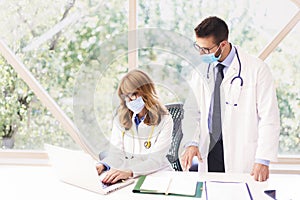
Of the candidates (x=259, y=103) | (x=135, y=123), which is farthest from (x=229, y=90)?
(x=135, y=123)

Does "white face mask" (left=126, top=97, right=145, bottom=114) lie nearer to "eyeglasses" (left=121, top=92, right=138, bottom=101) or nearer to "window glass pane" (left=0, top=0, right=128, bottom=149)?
"eyeglasses" (left=121, top=92, right=138, bottom=101)

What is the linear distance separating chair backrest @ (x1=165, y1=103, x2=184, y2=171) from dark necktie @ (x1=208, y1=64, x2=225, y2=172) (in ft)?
0.59

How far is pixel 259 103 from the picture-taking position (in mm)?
2037

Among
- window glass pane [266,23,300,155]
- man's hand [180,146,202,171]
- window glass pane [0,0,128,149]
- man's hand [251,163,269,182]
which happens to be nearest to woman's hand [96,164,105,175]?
man's hand [180,146,202,171]

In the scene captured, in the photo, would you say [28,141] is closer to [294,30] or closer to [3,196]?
[3,196]

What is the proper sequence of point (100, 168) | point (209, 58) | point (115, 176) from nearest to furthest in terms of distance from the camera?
point (115, 176)
point (100, 168)
point (209, 58)

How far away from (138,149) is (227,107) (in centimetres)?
62

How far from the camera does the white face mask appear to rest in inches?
70.6

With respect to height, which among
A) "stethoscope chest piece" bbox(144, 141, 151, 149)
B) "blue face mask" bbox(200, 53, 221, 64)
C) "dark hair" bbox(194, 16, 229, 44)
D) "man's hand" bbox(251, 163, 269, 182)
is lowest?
"man's hand" bbox(251, 163, 269, 182)

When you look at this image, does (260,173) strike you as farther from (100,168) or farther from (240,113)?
(100,168)

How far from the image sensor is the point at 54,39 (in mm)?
3143

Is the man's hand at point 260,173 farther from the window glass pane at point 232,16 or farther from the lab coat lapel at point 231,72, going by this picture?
the window glass pane at point 232,16

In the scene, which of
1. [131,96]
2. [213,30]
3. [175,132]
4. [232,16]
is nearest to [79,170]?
[131,96]

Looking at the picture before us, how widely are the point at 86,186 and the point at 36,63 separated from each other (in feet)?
5.95
